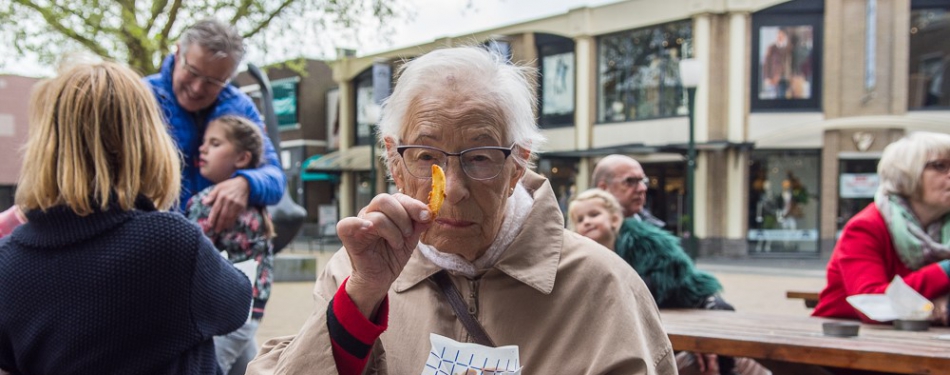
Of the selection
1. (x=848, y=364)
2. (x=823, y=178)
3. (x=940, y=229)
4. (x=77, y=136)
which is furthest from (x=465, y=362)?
(x=823, y=178)

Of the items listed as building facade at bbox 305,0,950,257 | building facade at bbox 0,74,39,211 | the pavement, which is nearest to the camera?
building facade at bbox 0,74,39,211

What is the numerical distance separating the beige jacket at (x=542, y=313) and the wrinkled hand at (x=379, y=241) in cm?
19

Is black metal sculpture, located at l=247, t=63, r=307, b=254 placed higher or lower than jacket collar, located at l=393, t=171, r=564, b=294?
lower

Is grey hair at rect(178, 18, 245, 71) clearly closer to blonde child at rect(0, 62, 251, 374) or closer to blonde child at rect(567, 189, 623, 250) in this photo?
blonde child at rect(0, 62, 251, 374)

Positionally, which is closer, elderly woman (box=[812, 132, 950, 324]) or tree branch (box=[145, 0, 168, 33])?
elderly woman (box=[812, 132, 950, 324])

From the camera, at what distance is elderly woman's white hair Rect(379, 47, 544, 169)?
177 cm

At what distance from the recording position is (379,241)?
151cm

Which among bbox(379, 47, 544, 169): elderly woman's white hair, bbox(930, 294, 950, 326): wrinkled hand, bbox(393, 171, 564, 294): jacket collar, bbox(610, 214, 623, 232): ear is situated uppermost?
bbox(379, 47, 544, 169): elderly woman's white hair

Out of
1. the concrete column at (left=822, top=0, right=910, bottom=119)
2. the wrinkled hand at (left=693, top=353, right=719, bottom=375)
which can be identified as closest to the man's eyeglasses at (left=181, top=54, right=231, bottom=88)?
the wrinkled hand at (left=693, top=353, right=719, bottom=375)

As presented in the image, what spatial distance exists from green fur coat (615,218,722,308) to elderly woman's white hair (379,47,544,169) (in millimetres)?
1927

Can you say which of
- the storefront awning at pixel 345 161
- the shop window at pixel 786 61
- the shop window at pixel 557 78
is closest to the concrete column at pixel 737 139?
the shop window at pixel 786 61

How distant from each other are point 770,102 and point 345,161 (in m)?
16.4

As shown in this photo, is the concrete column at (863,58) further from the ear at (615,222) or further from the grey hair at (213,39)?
the grey hair at (213,39)

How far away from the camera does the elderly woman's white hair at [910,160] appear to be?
131 inches
